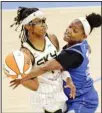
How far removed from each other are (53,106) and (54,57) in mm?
254

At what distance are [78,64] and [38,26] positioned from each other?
27cm

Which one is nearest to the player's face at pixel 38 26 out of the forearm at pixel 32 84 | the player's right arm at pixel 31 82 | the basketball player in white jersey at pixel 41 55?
the basketball player in white jersey at pixel 41 55

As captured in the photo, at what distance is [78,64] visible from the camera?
2.29 meters

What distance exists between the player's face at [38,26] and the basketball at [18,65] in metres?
0.13

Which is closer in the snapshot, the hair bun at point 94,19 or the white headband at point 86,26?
the white headband at point 86,26

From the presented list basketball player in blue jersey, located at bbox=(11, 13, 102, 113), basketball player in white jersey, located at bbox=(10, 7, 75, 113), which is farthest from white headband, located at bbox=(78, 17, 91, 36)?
basketball player in white jersey, located at bbox=(10, 7, 75, 113)

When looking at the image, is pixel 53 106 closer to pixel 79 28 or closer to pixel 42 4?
pixel 79 28

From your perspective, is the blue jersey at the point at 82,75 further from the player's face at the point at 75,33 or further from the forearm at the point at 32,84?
the forearm at the point at 32,84

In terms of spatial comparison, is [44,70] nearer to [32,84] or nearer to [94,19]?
[32,84]

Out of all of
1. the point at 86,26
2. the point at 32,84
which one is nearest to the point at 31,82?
the point at 32,84

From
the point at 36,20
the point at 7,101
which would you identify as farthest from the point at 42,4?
the point at 36,20

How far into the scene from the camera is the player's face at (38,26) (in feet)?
7.62

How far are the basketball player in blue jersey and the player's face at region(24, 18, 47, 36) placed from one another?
0.11 meters

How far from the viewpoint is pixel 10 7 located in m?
5.28
